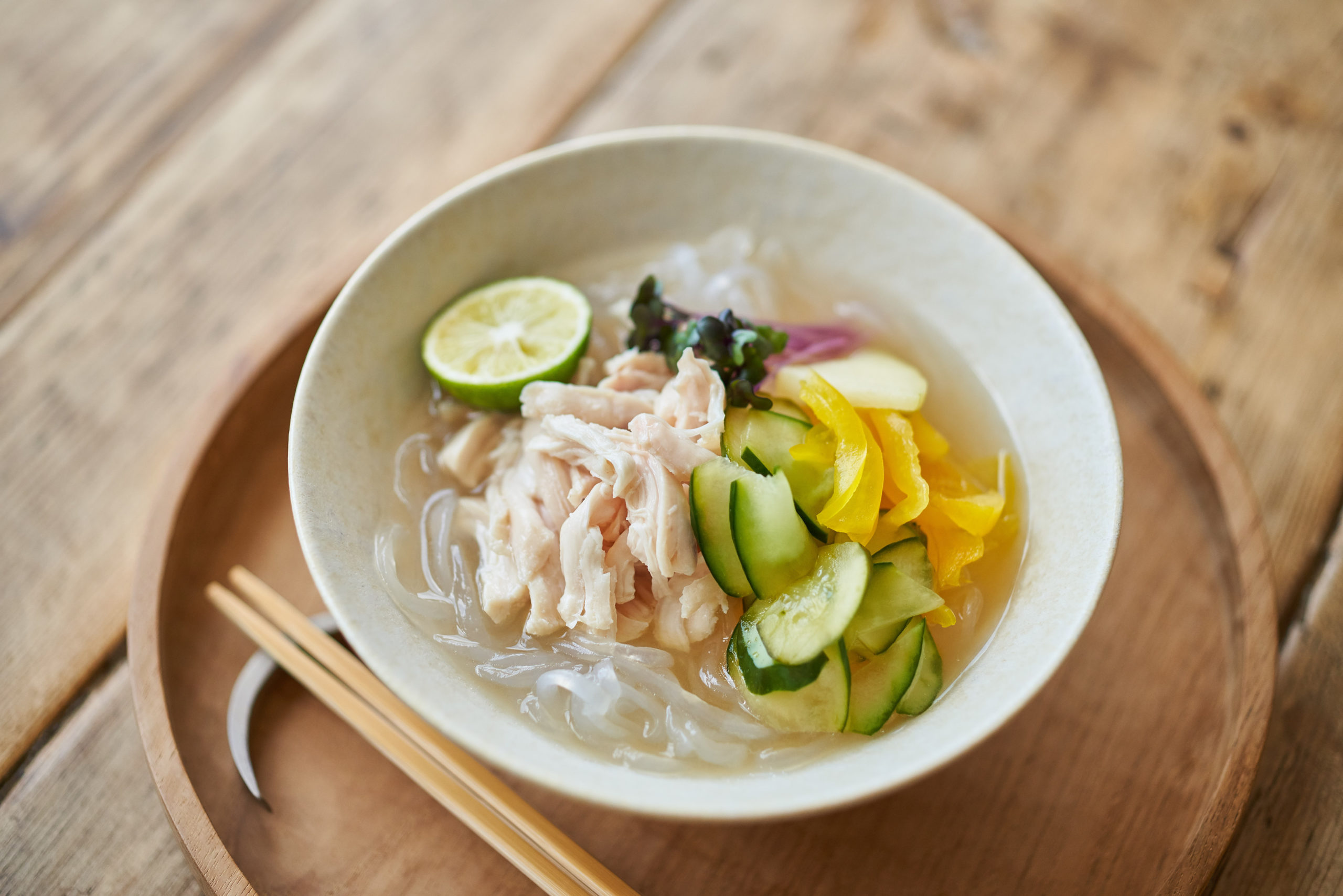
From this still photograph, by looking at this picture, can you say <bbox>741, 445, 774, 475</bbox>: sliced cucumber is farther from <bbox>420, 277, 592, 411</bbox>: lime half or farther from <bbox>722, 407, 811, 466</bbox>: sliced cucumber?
<bbox>420, 277, 592, 411</bbox>: lime half

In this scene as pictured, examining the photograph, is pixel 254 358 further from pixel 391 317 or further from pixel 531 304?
pixel 531 304

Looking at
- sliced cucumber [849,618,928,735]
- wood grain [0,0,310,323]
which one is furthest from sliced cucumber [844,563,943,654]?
wood grain [0,0,310,323]

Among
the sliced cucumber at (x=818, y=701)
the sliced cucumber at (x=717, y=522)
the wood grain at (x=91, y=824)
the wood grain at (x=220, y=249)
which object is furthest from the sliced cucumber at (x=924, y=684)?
the wood grain at (x=220, y=249)

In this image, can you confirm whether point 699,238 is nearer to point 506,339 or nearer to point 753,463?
point 506,339

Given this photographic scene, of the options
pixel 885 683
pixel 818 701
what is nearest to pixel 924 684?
pixel 885 683

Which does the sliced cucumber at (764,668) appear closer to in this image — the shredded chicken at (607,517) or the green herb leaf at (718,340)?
the shredded chicken at (607,517)

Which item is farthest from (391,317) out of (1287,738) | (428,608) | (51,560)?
(1287,738)
